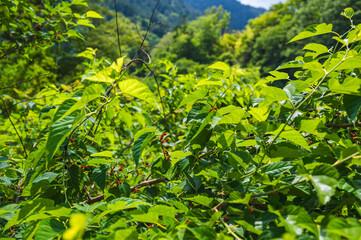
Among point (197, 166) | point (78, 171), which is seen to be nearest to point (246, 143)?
point (197, 166)

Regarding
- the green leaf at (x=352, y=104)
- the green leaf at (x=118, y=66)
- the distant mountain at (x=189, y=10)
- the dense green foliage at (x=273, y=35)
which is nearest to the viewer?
the green leaf at (x=352, y=104)

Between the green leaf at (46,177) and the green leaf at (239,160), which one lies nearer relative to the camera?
the green leaf at (239,160)

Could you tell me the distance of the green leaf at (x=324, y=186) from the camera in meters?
0.44

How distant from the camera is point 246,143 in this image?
0.74 m

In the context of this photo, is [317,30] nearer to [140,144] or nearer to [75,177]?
[140,144]

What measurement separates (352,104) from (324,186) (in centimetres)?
32

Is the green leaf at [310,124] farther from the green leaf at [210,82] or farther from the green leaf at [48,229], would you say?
the green leaf at [48,229]

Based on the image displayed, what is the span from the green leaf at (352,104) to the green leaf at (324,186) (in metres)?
0.26

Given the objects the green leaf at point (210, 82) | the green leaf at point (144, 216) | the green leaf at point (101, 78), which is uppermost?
the green leaf at point (210, 82)

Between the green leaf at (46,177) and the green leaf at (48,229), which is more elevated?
the green leaf at (48,229)

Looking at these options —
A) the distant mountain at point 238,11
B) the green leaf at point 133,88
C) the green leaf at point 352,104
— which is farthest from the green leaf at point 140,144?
the distant mountain at point 238,11

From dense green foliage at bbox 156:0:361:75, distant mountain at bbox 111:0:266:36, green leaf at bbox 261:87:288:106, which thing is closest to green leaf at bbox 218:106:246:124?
green leaf at bbox 261:87:288:106

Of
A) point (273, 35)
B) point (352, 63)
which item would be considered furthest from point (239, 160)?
point (273, 35)

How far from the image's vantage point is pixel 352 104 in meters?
0.63
